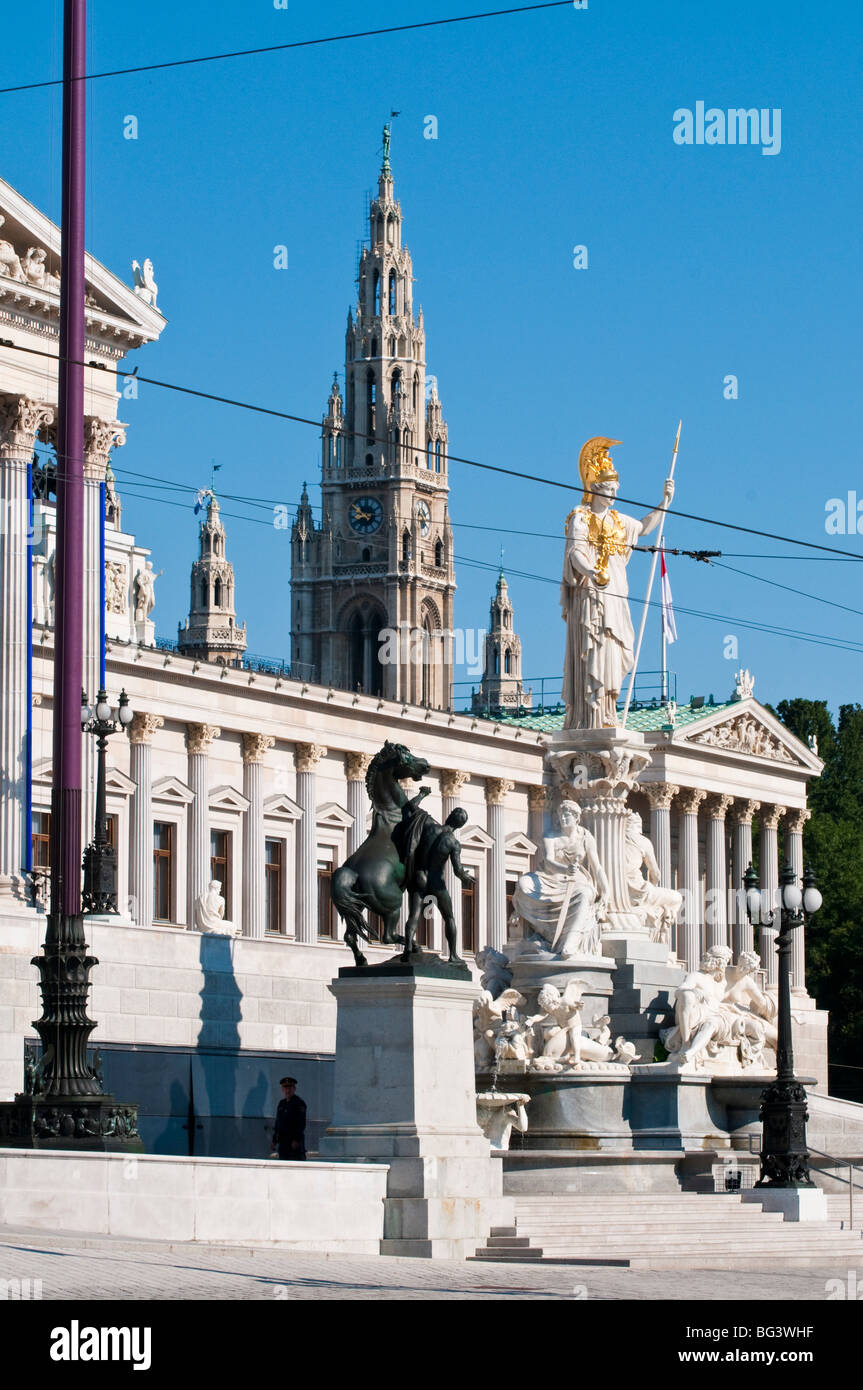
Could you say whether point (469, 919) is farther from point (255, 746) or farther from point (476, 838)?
A: point (255, 746)

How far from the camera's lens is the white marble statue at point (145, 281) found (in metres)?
50.3

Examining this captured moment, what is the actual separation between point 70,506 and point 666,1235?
9663mm

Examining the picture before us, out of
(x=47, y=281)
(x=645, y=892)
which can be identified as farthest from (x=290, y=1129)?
(x=47, y=281)

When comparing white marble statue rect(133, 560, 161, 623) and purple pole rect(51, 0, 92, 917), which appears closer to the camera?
purple pole rect(51, 0, 92, 917)

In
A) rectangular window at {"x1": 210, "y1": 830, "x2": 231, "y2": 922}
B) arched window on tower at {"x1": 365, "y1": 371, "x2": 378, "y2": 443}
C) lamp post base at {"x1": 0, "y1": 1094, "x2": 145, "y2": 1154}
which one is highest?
arched window on tower at {"x1": 365, "y1": 371, "x2": 378, "y2": 443}

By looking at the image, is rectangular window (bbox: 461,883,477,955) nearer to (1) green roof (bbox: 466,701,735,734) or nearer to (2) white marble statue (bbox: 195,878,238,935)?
(1) green roof (bbox: 466,701,735,734)

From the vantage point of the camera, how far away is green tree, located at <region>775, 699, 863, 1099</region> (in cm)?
9081

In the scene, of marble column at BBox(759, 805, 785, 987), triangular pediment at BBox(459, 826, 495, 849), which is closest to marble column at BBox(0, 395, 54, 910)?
triangular pediment at BBox(459, 826, 495, 849)

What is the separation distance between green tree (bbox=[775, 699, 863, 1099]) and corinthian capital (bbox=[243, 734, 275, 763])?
804 inches

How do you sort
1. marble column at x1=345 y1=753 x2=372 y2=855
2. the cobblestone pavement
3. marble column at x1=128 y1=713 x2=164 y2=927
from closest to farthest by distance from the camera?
the cobblestone pavement
marble column at x1=128 y1=713 x2=164 y2=927
marble column at x1=345 y1=753 x2=372 y2=855

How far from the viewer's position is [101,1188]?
2131 centimetres

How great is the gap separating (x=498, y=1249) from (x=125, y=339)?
93.7 ft
